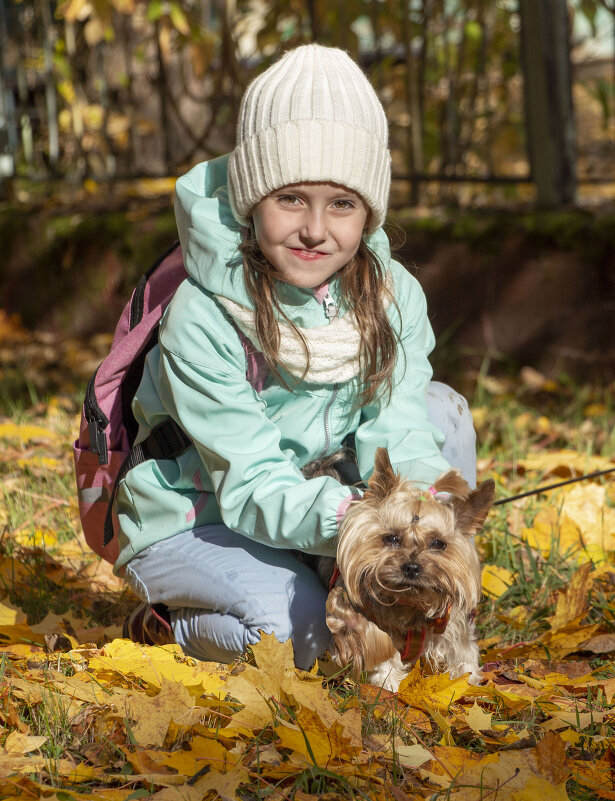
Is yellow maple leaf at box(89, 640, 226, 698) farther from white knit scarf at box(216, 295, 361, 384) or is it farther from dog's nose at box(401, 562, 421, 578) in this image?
white knit scarf at box(216, 295, 361, 384)

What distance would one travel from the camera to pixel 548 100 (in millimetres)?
4914

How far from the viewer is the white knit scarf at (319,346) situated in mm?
2322

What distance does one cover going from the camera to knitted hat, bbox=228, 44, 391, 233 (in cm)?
220

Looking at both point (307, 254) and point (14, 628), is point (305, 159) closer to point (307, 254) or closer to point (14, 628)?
point (307, 254)

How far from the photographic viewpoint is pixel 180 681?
2.13 meters

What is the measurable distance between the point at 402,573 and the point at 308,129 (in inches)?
38.8

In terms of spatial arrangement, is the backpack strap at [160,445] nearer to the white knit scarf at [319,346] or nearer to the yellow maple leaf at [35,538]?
the white knit scarf at [319,346]

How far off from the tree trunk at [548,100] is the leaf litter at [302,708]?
2.59m

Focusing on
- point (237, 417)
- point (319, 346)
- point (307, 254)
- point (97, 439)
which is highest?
point (307, 254)

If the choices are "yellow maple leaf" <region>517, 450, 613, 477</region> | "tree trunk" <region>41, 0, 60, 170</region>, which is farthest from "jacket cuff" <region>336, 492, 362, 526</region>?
"tree trunk" <region>41, 0, 60, 170</region>

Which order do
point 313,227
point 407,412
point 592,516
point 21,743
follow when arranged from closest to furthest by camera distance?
point 21,743, point 313,227, point 407,412, point 592,516

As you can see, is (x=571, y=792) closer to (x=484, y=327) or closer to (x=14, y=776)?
(x=14, y=776)

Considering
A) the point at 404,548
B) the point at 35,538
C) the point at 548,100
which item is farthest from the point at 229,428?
the point at 548,100

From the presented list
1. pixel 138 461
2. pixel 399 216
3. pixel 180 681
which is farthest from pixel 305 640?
pixel 399 216
